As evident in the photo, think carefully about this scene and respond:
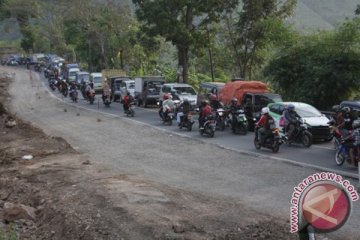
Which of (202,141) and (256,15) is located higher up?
(256,15)

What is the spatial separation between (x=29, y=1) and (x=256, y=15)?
169ft

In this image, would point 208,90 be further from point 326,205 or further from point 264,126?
point 326,205

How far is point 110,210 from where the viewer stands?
9.41 metres

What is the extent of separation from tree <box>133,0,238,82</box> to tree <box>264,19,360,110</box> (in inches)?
336

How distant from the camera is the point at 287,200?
10156mm

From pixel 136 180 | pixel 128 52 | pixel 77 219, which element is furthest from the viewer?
pixel 128 52

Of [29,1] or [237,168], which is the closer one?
[237,168]

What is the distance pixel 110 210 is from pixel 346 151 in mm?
7178

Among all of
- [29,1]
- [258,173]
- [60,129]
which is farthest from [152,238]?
[29,1]

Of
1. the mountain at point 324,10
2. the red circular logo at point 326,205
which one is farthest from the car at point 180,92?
the mountain at point 324,10

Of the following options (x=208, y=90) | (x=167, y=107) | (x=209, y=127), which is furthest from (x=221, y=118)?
(x=208, y=90)

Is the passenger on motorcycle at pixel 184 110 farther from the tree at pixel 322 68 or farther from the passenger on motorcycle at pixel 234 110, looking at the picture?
the tree at pixel 322 68

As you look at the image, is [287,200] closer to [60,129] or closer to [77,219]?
[77,219]

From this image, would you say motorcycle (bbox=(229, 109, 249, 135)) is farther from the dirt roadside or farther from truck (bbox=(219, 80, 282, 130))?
the dirt roadside
